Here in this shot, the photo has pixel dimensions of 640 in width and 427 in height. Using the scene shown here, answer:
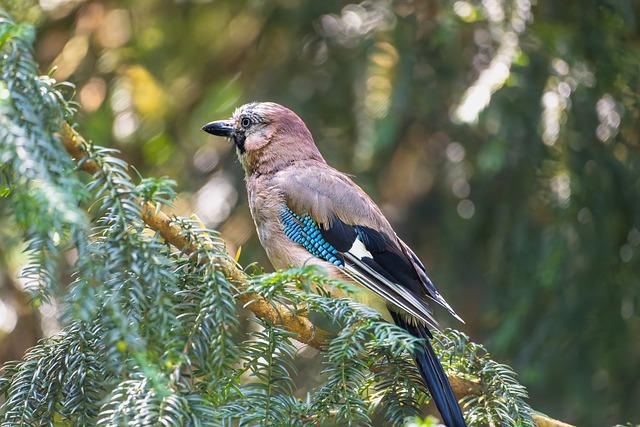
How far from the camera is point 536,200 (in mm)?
3520

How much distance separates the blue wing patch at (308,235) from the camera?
2.87m

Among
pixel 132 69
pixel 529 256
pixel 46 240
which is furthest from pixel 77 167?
pixel 132 69

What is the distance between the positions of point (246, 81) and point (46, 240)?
2.54 metres

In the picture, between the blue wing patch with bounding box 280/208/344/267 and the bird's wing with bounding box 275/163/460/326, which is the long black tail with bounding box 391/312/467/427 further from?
the blue wing patch with bounding box 280/208/344/267

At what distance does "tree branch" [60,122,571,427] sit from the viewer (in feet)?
5.52

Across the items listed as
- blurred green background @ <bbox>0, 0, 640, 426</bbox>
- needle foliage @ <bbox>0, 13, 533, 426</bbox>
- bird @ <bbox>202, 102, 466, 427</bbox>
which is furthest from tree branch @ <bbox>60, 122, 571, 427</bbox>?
blurred green background @ <bbox>0, 0, 640, 426</bbox>

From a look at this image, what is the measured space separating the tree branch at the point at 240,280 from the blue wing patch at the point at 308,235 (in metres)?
0.60

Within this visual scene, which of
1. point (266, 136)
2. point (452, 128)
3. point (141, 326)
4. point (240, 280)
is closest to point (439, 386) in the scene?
point (240, 280)

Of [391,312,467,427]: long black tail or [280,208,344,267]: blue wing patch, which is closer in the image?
[391,312,467,427]: long black tail

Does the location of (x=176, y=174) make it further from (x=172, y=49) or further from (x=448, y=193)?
(x=448, y=193)

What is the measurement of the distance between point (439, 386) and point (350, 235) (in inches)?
35.5

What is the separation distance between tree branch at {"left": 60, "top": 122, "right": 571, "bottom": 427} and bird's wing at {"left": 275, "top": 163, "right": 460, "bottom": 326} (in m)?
0.39

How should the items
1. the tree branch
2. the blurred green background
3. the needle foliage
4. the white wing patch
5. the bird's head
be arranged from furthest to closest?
the bird's head → the blurred green background → the white wing patch → the tree branch → the needle foliage

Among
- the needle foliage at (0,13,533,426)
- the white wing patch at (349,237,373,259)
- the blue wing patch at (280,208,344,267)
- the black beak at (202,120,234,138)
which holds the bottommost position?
the blue wing patch at (280,208,344,267)
